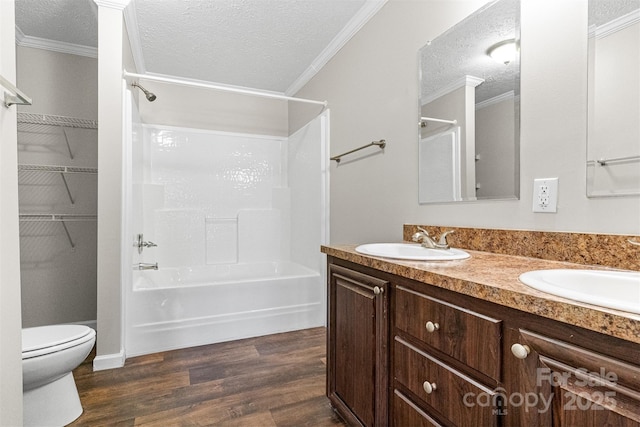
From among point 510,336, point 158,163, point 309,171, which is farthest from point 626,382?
point 158,163

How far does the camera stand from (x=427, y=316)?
1.00m

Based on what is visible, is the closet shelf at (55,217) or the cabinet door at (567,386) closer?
the cabinet door at (567,386)

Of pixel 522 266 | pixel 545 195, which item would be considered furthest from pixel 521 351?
pixel 545 195

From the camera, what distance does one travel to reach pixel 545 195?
1206 mm

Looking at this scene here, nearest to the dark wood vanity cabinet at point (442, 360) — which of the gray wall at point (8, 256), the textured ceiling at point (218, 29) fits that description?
the gray wall at point (8, 256)

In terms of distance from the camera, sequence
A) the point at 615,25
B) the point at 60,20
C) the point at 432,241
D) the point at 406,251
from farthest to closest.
Result: the point at 60,20 < the point at 406,251 < the point at 432,241 < the point at 615,25

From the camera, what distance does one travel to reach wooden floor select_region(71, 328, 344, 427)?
1.63m

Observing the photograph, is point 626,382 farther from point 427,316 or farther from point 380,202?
point 380,202

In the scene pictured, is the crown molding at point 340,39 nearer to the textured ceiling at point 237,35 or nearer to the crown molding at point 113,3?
the textured ceiling at point 237,35

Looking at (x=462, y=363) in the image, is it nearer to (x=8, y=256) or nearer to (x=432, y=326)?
(x=432, y=326)

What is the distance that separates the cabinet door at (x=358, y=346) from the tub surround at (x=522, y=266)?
0.11m

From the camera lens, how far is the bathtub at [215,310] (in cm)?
241

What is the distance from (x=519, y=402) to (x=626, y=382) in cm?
23

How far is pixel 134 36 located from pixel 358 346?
9.15ft
